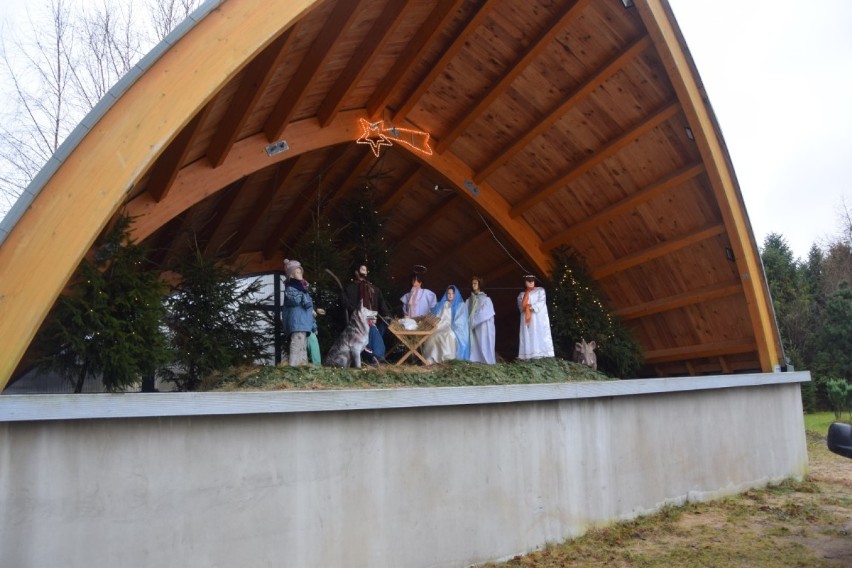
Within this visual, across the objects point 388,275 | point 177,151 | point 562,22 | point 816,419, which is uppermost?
point 562,22

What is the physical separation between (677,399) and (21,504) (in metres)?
7.27

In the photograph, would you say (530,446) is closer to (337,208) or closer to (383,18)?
(383,18)

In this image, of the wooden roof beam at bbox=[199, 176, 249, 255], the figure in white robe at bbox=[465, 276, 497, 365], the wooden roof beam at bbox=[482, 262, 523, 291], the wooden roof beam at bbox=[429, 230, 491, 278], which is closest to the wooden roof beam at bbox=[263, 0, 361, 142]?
the wooden roof beam at bbox=[199, 176, 249, 255]

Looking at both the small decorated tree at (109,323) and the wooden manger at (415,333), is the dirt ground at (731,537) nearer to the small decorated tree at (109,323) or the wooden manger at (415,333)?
the wooden manger at (415,333)

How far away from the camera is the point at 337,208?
558 inches

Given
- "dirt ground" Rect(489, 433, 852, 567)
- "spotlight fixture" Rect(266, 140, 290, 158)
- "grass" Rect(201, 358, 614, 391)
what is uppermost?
"spotlight fixture" Rect(266, 140, 290, 158)

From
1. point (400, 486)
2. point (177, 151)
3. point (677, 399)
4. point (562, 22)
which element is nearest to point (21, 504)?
point (400, 486)

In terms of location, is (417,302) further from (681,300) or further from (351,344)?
(681,300)

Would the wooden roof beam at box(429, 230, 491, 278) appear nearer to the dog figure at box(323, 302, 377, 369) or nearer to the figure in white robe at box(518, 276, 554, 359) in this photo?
the figure in white robe at box(518, 276, 554, 359)

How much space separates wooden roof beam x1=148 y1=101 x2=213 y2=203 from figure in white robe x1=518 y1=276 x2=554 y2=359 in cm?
561

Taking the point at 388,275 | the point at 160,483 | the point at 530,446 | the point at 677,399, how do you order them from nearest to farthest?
the point at 160,483, the point at 530,446, the point at 677,399, the point at 388,275

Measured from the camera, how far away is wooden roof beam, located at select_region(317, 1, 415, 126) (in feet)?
32.7

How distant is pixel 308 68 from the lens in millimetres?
10102

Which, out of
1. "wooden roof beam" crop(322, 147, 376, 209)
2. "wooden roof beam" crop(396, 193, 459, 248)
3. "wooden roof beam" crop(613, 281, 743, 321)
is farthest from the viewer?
"wooden roof beam" crop(396, 193, 459, 248)
